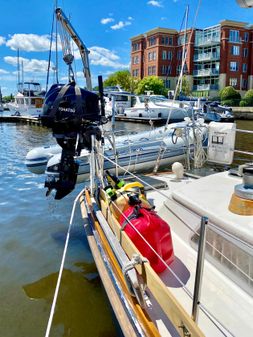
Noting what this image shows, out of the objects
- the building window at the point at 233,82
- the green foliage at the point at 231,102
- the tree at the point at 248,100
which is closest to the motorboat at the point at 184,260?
the green foliage at the point at 231,102

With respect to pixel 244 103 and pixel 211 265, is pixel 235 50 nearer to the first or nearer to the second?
pixel 244 103

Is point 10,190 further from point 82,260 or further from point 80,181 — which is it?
point 82,260

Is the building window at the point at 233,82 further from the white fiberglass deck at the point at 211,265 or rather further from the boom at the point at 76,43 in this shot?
the white fiberglass deck at the point at 211,265

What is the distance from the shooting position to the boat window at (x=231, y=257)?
2.32 meters

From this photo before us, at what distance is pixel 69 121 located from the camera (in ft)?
12.8

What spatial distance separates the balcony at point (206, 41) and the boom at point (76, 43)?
43.4 m

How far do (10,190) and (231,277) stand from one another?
22.0 feet

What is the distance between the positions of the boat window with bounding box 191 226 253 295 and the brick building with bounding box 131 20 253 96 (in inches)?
1758

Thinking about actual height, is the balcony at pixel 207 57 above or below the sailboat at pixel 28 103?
above

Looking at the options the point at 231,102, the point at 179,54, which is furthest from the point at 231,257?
the point at 179,54

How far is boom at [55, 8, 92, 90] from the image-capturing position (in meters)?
6.25

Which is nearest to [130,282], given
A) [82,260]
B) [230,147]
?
[82,260]

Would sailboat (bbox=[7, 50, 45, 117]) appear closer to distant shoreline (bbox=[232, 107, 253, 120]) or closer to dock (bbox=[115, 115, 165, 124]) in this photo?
dock (bbox=[115, 115, 165, 124])

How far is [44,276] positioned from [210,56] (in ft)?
155
